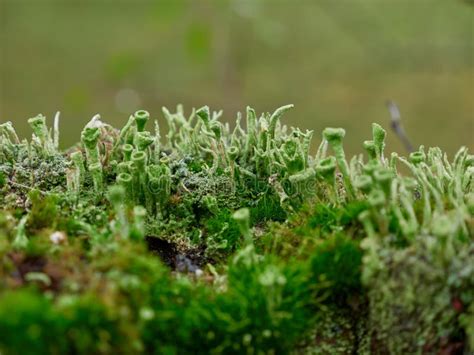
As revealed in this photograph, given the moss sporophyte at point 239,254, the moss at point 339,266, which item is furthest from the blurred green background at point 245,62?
the moss at point 339,266

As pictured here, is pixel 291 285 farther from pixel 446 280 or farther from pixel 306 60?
pixel 306 60


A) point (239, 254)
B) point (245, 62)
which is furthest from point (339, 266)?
point (245, 62)

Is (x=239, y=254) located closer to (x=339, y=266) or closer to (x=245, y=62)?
(x=339, y=266)

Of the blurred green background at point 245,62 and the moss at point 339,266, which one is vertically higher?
the blurred green background at point 245,62

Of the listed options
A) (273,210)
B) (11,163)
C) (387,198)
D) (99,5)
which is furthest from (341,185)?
(99,5)

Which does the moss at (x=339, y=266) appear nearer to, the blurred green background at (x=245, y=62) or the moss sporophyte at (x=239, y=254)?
the moss sporophyte at (x=239, y=254)

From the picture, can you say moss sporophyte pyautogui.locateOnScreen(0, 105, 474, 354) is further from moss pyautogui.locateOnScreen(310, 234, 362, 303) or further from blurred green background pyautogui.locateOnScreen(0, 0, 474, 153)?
blurred green background pyautogui.locateOnScreen(0, 0, 474, 153)

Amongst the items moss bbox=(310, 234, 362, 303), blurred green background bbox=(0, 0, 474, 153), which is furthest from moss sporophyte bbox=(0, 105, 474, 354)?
blurred green background bbox=(0, 0, 474, 153)
